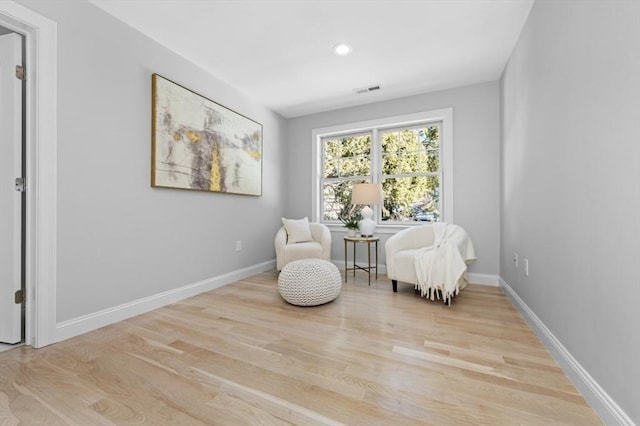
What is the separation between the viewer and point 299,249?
3.48 m

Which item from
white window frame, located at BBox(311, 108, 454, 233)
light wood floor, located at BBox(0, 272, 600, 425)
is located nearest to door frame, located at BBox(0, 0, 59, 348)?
light wood floor, located at BBox(0, 272, 600, 425)

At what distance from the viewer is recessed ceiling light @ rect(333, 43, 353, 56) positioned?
259 cm

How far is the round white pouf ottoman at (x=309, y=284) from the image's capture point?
8.08 feet

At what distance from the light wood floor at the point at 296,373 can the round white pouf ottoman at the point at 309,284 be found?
0.73ft

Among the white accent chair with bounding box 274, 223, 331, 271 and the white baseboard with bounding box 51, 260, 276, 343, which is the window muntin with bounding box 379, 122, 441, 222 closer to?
the white accent chair with bounding box 274, 223, 331, 271

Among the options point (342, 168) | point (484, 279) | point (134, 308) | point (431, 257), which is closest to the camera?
point (134, 308)

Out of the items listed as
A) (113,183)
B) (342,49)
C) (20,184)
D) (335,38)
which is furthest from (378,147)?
(20,184)

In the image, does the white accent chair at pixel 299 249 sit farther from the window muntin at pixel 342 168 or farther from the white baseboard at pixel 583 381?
the white baseboard at pixel 583 381

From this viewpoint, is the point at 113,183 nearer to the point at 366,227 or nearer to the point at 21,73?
the point at 21,73

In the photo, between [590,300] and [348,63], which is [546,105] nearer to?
[590,300]

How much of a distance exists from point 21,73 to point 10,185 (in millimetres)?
727

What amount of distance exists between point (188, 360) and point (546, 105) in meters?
2.74

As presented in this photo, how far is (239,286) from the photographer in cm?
320

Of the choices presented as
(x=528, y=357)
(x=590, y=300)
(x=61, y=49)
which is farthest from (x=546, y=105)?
(x=61, y=49)
